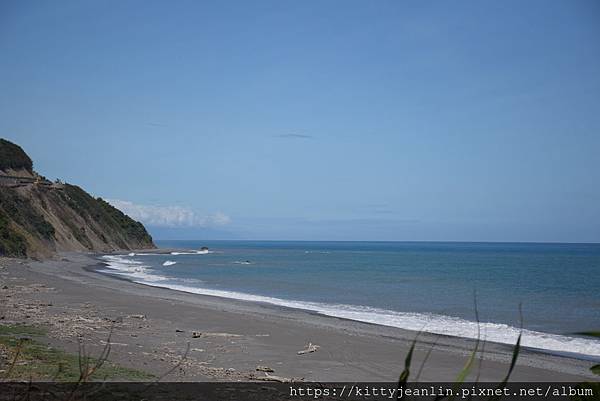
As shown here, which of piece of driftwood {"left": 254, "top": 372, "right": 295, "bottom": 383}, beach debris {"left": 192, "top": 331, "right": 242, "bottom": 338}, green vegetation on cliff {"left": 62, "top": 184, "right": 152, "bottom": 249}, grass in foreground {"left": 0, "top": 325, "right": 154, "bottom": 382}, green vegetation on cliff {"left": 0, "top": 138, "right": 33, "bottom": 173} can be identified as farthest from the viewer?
green vegetation on cliff {"left": 62, "top": 184, "right": 152, "bottom": 249}

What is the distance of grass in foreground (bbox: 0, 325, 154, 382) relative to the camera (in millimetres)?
7191

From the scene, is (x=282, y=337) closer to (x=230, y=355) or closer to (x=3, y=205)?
(x=230, y=355)

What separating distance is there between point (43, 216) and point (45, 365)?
52992 millimetres

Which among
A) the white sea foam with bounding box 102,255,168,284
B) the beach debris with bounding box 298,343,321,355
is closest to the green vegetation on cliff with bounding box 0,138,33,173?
the white sea foam with bounding box 102,255,168,284

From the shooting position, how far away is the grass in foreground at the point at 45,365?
23.6 ft

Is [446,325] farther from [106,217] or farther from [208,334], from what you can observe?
[106,217]

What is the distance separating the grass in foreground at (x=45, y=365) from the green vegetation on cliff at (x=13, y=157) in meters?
54.7

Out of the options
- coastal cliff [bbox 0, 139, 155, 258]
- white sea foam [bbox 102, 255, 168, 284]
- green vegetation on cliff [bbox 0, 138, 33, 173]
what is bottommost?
white sea foam [bbox 102, 255, 168, 284]

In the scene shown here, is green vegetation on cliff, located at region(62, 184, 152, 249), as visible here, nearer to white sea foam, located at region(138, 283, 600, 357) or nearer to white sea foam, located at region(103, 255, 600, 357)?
white sea foam, located at region(103, 255, 600, 357)

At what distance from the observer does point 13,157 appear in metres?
59.9

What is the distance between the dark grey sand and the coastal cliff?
24.3 meters

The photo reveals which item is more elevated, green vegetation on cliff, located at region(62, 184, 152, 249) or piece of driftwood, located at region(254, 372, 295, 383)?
green vegetation on cliff, located at region(62, 184, 152, 249)

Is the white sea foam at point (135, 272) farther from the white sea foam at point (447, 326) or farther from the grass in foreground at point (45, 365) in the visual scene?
the grass in foreground at point (45, 365)

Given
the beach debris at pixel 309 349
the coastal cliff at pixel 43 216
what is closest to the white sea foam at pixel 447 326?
the beach debris at pixel 309 349
